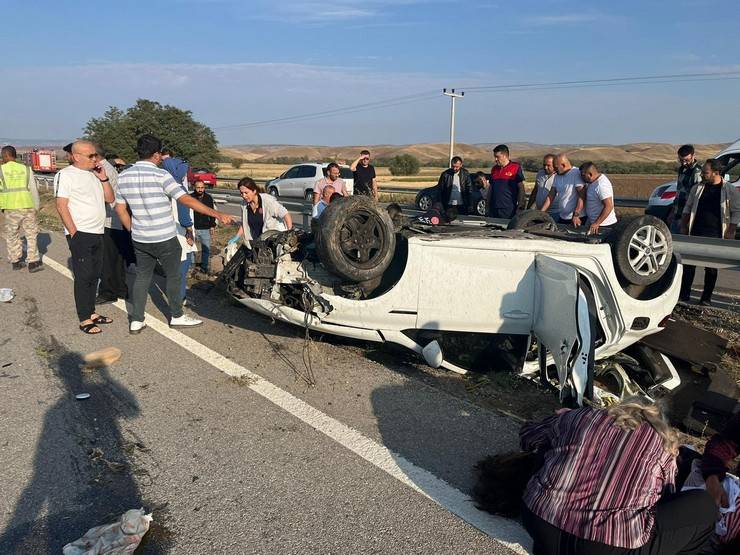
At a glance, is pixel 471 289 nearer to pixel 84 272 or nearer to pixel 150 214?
pixel 150 214

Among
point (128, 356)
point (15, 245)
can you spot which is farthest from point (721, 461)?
point (15, 245)

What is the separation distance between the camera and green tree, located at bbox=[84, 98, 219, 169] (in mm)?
42812

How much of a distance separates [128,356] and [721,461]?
4.25 m

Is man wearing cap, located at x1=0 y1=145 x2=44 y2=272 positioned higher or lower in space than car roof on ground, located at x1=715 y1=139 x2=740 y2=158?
lower

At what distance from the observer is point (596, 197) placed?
6609 millimetres

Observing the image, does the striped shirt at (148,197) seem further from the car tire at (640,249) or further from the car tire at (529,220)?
the car tire at (640,249)

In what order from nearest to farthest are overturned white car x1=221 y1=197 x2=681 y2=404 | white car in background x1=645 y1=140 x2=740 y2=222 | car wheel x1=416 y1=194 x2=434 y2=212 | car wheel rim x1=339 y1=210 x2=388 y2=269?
overturned white car x1=221 y1=197 x2=681 y2=404 → car wheel rim x1=339 y1=210 x2=388 y2=269 → white car in background x1=645 y1=140 x2=740 y2=222 → car wheel x1=416 y1=194 x2=434 y2=212

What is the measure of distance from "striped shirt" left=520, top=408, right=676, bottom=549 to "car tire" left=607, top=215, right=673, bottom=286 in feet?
8.40

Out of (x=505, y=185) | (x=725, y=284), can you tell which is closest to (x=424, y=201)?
(x=505, y=185)

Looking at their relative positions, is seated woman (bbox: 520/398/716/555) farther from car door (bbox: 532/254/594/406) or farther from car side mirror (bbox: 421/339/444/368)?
car side mirror (bbox: 421/339/444/368)

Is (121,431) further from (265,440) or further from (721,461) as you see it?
(721,461)

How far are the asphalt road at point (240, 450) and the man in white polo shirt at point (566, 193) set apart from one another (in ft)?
11.3

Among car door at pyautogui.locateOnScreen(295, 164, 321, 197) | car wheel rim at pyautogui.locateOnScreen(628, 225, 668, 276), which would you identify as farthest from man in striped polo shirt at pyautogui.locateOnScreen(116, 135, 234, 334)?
car door at pyautogui.locateOnScreen(295, 164, 321, 197)

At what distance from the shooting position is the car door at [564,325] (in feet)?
11.2
